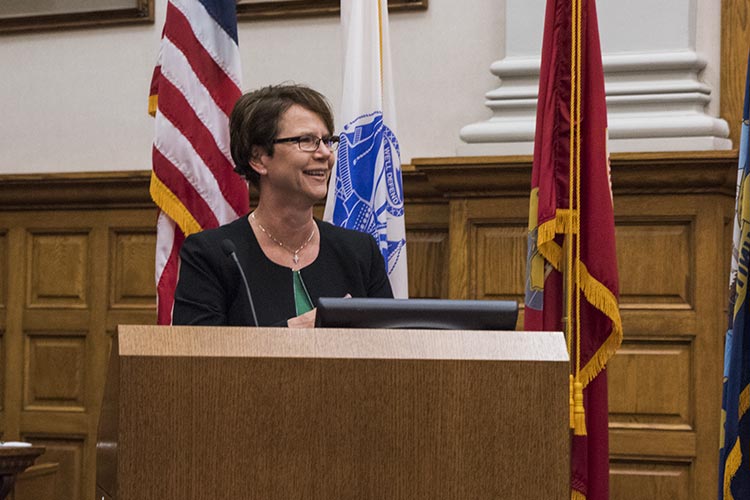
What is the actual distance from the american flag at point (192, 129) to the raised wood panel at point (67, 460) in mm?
1656

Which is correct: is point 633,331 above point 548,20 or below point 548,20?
below

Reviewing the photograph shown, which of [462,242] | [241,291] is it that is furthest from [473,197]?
[241,291]

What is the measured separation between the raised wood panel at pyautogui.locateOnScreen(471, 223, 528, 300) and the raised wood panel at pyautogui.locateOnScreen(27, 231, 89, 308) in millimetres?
1987

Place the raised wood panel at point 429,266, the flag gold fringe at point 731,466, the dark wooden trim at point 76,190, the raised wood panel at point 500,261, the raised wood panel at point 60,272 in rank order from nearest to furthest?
1. the flag gold fringe at point 731,466
2. the raised wood panel at point 500,261
3. the raised wood panel at point 429,266
4. the dark wooden trim at point 76,190
5. the raised wood panel at point 60,272

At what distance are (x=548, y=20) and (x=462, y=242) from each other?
1.36m

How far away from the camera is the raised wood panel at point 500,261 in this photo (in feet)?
15.6

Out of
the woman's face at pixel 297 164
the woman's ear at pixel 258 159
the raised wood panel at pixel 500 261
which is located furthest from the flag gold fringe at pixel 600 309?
the raised wood panel at pixel 500 261

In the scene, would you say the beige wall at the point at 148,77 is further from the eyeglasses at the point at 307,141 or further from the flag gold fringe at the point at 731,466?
the flag gold fringe at the point at 731,466

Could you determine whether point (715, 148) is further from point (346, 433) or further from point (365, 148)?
point (346, 433)

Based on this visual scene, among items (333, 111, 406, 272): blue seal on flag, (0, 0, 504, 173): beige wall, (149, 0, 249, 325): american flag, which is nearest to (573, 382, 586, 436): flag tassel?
(333, 111, 406, 272): blue seal on flag

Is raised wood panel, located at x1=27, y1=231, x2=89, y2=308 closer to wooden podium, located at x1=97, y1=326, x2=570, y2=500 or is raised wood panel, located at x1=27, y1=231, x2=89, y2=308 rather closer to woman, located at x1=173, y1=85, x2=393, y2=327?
woman, located at x1=173, y1=85, x2=393, y2=327

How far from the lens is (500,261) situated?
15.6ft

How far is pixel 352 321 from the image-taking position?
6.61 feet

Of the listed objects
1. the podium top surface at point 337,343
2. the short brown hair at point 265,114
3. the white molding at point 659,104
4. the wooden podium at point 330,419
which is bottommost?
the wooden podium at point 330,419
